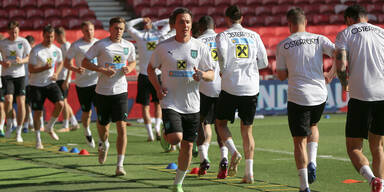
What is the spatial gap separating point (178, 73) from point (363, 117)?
2105 millimetres

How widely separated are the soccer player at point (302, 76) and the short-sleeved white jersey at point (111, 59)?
307 cm

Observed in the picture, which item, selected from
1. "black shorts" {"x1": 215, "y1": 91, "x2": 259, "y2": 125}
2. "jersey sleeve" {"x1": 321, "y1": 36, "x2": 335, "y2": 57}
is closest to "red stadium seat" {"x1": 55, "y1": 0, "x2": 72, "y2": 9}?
"black shorts" {"x1": 215, "y1": 91, "x2": 259, "y2": 125}

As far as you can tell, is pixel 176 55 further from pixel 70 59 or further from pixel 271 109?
pixel 271 109

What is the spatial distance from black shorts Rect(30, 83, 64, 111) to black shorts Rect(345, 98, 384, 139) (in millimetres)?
7502

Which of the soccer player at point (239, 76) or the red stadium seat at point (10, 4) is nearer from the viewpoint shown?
the soccer player at point (239, 76)

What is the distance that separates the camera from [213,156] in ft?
40.4

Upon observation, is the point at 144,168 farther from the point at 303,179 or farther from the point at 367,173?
the point at 367,173

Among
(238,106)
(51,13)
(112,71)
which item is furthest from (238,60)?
(51,13)

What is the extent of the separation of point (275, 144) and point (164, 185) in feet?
18.5

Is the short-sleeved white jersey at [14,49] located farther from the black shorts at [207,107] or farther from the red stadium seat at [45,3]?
the red stadium seat at [45,3]

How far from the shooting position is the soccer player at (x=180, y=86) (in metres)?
8.22

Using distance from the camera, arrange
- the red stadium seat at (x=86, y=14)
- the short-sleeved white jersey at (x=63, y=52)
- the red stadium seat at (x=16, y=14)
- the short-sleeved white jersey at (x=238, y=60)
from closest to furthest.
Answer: the short-sleeved white jersey at (x=238, y=60), the short-sleeved white jersey at (x=63, y=52), the red stadium seat at (x=16, y=14), the red stadium seat at (x=86, y=14)

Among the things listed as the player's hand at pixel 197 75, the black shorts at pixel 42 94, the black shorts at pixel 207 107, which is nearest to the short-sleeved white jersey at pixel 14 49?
the black shorts at pixel 42 94

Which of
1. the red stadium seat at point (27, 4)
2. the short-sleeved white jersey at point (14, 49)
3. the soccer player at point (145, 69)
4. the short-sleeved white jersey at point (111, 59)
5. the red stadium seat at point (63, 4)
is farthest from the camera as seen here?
the red stadium seat at point (63, 4)
